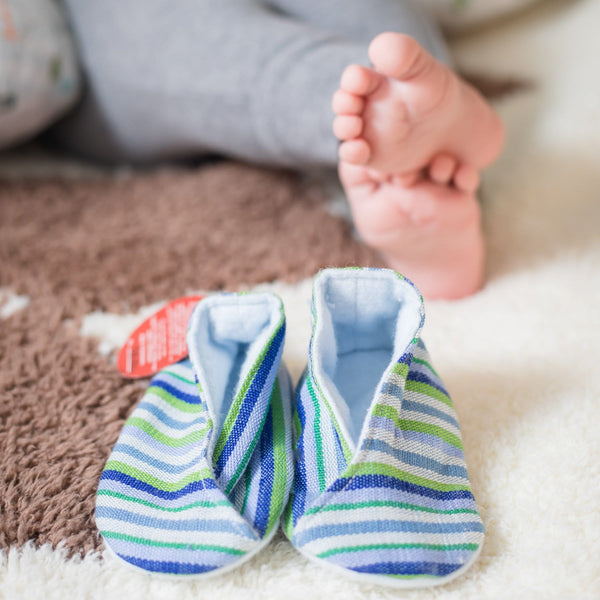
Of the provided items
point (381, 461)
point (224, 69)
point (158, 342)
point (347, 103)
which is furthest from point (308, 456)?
point (224, 69)

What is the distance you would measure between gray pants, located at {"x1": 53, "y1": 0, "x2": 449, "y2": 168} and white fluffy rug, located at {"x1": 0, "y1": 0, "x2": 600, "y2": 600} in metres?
0.21

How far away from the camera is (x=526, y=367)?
61cm

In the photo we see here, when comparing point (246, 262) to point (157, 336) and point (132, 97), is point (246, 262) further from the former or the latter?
point (132, 97)

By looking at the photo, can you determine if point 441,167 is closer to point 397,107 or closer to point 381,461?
point 397,107

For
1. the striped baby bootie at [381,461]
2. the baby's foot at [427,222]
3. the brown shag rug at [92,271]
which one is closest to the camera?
the striped baby bootie at [381,461]

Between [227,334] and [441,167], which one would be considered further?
[441,167]

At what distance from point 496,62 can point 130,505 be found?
974 millimetres

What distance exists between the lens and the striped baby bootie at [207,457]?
429 millimetres

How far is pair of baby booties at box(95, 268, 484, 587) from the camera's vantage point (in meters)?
0.42

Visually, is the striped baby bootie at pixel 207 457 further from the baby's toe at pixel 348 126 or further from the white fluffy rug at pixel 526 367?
the baby's toe at pixel 348 126

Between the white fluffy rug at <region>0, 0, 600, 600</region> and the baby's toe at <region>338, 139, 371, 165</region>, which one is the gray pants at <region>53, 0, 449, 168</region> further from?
the white fluffy rug at <region>0, 0, 600, 600</region>

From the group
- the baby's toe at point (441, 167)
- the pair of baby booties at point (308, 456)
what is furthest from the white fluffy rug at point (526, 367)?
the baby's toe at point (441, 167)

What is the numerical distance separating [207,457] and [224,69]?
510mm

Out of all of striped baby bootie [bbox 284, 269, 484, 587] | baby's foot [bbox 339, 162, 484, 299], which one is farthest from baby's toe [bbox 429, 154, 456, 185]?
striped baby bootie [bbox 284, 269, 484, 587]
